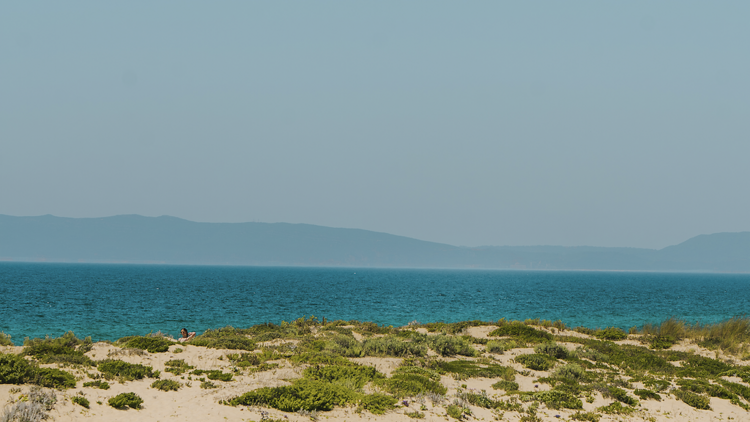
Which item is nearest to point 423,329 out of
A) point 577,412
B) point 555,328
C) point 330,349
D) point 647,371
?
point 555,328

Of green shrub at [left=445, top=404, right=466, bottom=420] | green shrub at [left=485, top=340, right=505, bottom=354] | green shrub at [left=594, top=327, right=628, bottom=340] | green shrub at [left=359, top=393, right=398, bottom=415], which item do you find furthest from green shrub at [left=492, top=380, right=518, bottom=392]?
green shrub at [left=594, top=327, right=628, bottom=340]

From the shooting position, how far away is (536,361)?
20.4 m

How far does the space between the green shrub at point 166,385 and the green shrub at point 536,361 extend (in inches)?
528

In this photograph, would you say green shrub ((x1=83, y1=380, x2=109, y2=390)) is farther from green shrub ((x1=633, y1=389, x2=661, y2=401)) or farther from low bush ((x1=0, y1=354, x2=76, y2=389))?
green shrub ((x1=633, y1=389, x2=661, y2=401))

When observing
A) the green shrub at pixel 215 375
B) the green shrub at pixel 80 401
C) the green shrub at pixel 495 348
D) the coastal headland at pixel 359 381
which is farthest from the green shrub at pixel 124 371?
the green shrub at pixel 495 348

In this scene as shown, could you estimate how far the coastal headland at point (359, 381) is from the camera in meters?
12.8

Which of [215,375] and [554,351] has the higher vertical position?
[215,375]

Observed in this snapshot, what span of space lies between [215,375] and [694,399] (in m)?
15.1

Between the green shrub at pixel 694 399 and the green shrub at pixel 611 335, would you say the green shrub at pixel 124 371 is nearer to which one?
the green shrub at pixel 694 399

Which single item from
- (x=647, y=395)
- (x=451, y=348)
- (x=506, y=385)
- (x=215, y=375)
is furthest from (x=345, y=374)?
(x=647, y=395)

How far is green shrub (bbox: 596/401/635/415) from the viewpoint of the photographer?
46.1 feet

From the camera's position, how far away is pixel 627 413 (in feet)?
46.1

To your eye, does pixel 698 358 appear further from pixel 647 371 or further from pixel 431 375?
pixel 431 375

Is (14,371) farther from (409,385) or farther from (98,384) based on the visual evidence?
(409,385)
